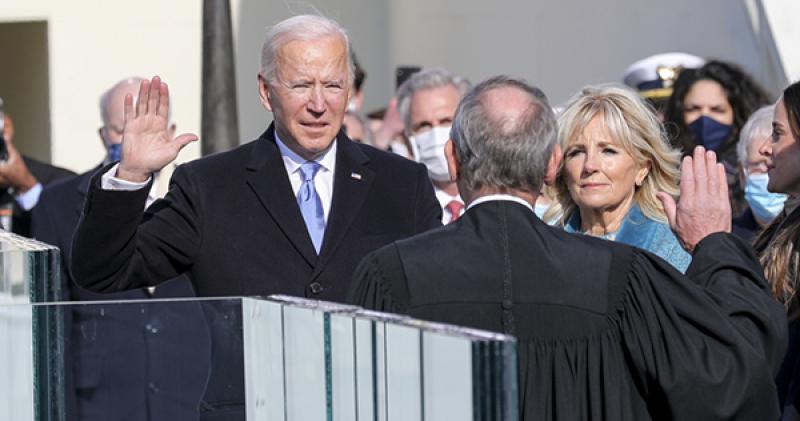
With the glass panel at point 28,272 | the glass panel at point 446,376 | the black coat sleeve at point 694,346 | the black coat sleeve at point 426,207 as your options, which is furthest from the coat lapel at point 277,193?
the glass panel at point 446,376

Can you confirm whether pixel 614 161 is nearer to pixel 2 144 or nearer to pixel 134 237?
pixel 134 237

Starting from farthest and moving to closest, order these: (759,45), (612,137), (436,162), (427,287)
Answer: (759,45) < (436,162) < (612,137) < (427,287)

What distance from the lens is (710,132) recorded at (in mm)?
7203

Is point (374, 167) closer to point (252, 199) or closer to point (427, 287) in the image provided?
point (252, 199)

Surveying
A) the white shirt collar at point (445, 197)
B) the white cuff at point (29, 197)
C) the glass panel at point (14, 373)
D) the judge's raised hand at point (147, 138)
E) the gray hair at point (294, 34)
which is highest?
the gray hair at point (294, 34)

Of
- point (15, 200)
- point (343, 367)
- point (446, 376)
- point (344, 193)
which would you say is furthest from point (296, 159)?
point (15, 200)

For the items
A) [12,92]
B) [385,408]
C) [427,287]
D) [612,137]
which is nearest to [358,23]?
[12,92]

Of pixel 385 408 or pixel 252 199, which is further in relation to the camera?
pixel 252 199

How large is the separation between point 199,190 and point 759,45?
18.6 feet

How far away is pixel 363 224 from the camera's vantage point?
4.47m

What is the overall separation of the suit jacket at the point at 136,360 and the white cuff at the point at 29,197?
15.1 ft

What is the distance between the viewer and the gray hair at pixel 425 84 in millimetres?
7164

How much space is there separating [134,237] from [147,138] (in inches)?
11.0

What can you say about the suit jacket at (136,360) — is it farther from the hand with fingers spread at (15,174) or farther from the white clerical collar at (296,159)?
the hand with fingers spread at (15,174)
